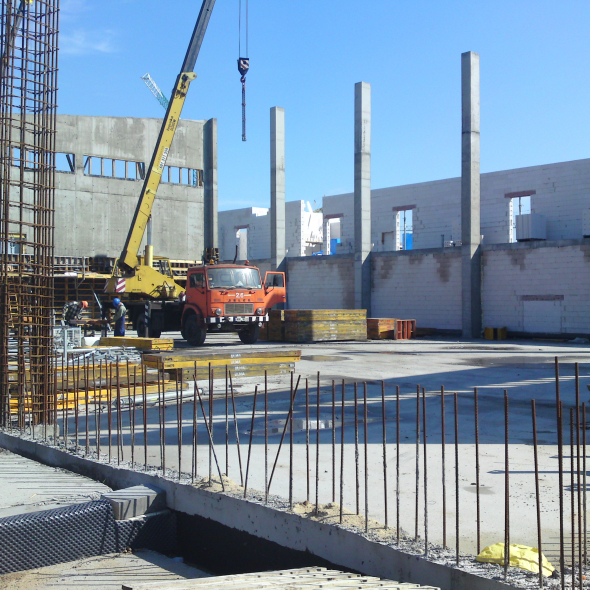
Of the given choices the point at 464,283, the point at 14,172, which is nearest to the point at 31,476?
the point at 464,283

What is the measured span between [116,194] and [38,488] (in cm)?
2856

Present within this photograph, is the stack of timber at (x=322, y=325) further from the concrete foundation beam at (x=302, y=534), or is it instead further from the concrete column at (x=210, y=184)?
the concrete foundation beam at (x=302, y=534)

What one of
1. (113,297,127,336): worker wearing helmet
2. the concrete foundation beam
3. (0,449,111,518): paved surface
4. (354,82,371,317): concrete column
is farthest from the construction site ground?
(354,82,371,317): concrete column

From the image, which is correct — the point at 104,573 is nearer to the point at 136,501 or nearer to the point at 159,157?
the point at 136,501

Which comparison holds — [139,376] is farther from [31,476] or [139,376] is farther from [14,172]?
[14,172]

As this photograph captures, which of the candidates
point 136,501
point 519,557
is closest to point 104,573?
point 136,501

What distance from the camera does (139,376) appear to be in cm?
1070

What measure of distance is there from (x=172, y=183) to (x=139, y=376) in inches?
1016

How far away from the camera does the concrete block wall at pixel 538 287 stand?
2342 centimetres

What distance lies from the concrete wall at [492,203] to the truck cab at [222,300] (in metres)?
14.7

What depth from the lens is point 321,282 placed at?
3138 cm

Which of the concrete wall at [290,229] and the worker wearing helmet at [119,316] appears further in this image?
the concrete wall at [290,229]

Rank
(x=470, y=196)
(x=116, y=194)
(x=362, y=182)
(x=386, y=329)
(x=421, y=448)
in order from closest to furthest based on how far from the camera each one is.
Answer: (x=421, y=448), (x=470, y=196), (x=386, y=329), (x=362, y=182), (x=116, y=194)

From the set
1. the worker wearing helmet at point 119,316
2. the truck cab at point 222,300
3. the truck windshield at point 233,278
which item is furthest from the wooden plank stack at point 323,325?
the worker wearing helmet at point 119,316
